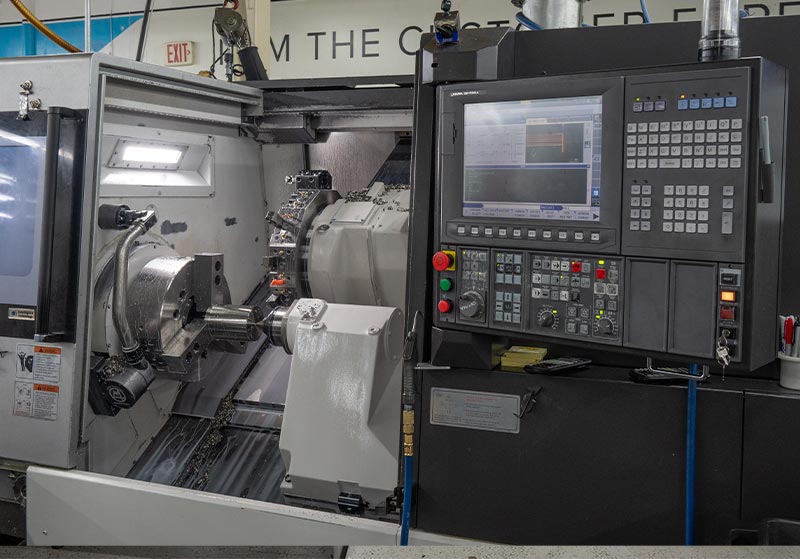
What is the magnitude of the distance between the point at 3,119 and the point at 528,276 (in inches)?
69.2

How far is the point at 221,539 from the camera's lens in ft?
7.70

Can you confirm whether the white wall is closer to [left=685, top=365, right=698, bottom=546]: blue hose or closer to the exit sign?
the exit sign

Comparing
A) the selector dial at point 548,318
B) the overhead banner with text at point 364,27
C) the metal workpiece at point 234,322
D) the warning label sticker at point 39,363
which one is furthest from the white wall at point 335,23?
Result: the selector dial at point 548,318

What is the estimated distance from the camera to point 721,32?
5.32ft

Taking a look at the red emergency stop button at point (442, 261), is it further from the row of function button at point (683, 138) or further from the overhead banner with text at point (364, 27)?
the overhead banner with text at point (364, 27)

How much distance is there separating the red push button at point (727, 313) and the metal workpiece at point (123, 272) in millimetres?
1775

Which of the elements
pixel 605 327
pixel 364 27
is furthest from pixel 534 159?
pixel 364 27

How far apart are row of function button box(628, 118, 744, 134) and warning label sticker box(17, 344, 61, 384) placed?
5.93ft

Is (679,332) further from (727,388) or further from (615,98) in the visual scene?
(615,98)

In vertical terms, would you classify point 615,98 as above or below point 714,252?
above

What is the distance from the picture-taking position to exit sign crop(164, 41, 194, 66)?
19.1 feet

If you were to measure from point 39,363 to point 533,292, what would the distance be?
1.60 meters

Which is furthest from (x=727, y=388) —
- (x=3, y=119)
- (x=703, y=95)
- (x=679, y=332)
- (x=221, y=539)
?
(x=3, y=119)

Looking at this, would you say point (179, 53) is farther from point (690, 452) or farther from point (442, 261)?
point (690, 452)
